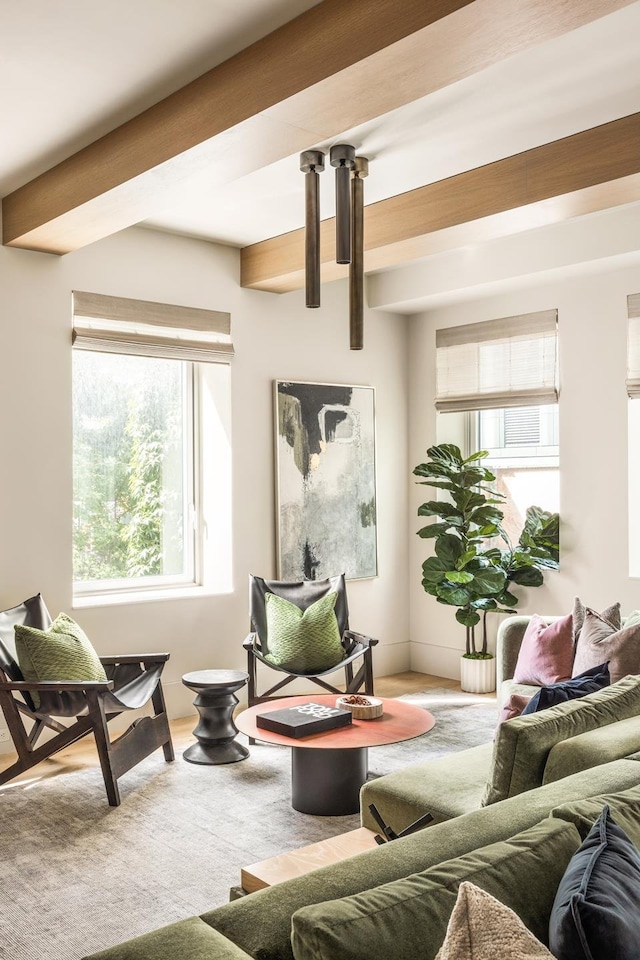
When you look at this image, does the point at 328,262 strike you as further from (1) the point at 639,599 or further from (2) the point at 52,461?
(1) the point at 639,599

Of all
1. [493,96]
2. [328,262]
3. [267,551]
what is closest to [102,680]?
[267,551]

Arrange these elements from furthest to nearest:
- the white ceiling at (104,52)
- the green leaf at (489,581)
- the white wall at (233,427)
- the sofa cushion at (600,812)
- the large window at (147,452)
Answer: the green leaf at (489,581) → the large window at (147,452) → the white wall at (233,427) → the white ceiling at (104,52) → the sofa cushion at (600,812)

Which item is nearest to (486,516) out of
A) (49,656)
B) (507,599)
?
(507,599)

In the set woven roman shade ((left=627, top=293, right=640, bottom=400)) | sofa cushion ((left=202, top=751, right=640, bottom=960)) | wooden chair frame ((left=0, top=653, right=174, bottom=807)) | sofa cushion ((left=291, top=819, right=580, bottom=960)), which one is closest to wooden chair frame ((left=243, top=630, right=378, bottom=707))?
wooden chair frame ((left=0, top=653, right=174, bottom=807))

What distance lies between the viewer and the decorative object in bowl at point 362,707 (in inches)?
144

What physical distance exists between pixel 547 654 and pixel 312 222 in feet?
7.24

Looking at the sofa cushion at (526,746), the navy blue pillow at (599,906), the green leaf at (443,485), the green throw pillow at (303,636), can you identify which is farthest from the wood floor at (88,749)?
the navy blue pillow at (599,906)

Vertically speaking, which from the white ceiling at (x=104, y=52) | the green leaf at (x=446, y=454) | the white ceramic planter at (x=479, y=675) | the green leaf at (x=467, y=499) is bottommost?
the white ceramic planter at (x=479, y=675)

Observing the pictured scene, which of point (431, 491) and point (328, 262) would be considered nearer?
point (328, 262)

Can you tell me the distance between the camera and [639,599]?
5.00m

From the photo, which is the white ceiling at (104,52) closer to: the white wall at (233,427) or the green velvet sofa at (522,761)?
the white wall at (233,427)

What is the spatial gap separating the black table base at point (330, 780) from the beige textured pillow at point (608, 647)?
103 cm

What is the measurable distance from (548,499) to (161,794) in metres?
3.22

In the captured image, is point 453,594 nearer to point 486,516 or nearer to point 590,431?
point 486,516
